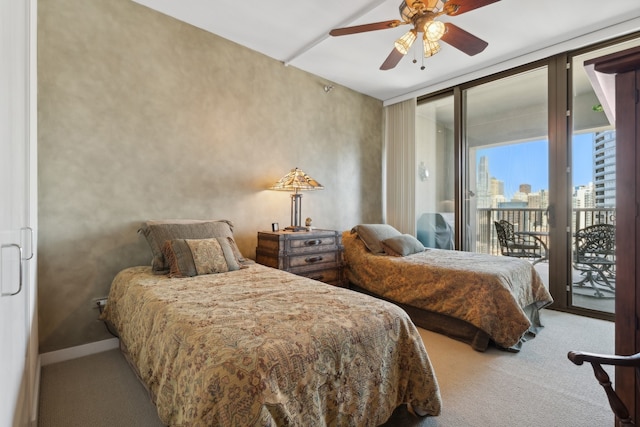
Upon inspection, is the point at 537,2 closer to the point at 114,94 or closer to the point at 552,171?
the point at 552,171

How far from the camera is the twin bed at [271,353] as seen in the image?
105 centimetres

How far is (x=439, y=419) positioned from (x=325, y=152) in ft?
10.4

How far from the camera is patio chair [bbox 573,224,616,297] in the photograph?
10.5 feet

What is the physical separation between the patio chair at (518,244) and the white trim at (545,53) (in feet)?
6.05

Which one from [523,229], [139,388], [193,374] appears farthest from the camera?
[523,229]

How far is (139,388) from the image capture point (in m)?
1.97

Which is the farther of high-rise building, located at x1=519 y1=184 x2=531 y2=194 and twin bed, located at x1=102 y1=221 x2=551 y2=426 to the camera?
high-rise building, located at x1=519 y1=184 x2=531 y2=194

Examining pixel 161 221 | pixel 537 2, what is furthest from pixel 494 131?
pixel 161 221

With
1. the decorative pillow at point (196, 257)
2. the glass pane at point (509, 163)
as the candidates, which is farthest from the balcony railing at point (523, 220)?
the decorative pillow at point (196, 257)

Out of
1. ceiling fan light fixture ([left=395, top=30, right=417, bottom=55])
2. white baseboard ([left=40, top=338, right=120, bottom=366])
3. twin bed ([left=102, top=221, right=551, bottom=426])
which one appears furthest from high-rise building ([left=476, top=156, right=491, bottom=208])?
white baseboard ([left=40, top=338, right=120, bottom=366])

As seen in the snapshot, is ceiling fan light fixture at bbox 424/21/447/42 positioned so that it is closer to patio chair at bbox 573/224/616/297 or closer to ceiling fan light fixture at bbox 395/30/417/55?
ceiling fan light fixture at bbox 395/30/417/55

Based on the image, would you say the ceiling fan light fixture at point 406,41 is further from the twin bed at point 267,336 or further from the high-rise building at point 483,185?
the high-rise building at point 483,185

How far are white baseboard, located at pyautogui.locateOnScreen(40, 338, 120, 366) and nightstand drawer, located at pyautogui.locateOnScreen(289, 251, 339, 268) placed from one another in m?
1.60

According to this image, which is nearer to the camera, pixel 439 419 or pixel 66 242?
pixel 439 419
